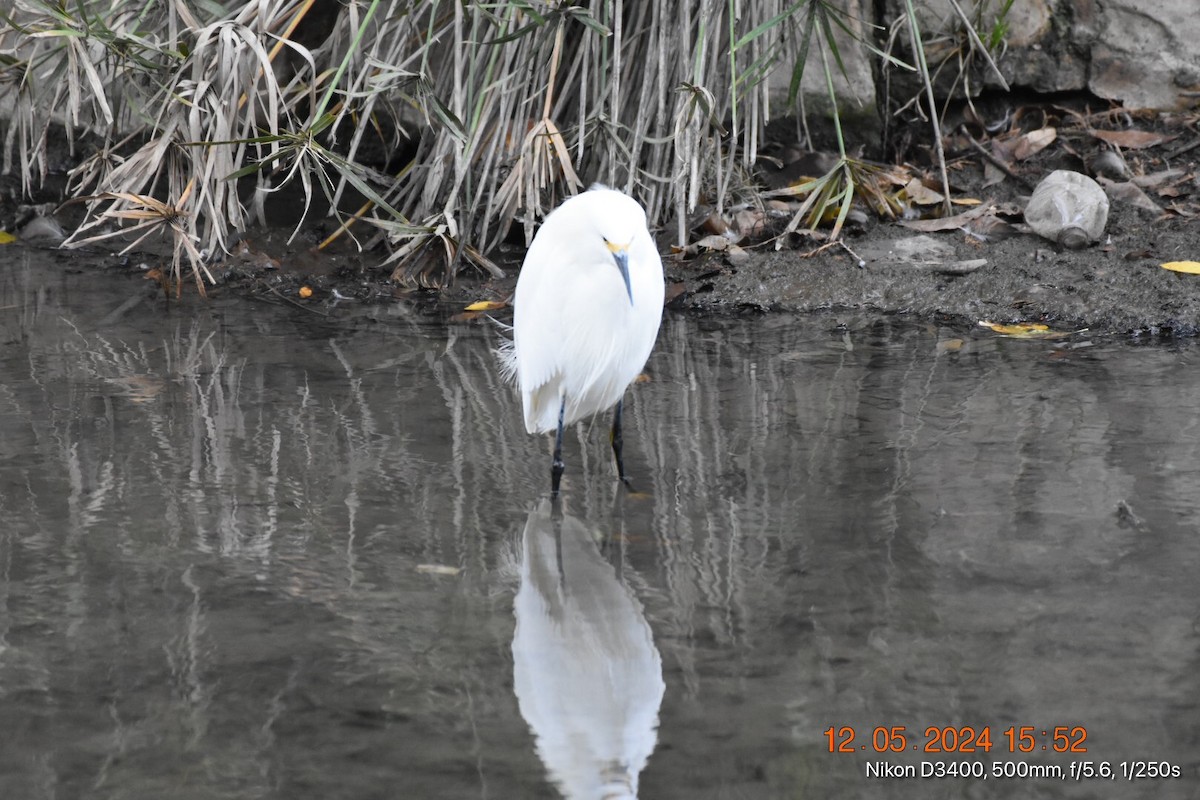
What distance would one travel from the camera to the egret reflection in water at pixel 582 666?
1.96 metres

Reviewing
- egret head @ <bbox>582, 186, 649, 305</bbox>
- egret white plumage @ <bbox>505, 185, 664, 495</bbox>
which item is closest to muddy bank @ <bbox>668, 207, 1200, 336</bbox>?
egret white plumage @ <bbox>505, 185, 664, 495</bbox>

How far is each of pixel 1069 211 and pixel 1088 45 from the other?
143 cm

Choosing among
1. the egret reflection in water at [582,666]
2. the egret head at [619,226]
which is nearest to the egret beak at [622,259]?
the egret head at [619,226]

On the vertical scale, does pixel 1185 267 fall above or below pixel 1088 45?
below

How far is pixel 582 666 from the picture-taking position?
2.29 m

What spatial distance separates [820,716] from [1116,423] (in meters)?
1.72

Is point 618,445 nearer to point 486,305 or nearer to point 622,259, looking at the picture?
point 622,259

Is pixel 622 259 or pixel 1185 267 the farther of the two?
pixel 1185 267

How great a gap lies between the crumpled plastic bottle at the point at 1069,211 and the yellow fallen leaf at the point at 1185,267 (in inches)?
13.7

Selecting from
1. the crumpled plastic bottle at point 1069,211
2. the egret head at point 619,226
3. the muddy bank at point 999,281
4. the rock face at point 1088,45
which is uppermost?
the rock face at point 1088,45

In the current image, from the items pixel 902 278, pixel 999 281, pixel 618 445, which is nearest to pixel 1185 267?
pixel 999 281

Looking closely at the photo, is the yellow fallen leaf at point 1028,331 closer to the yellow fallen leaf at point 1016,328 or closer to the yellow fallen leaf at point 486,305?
the yellow fallen leaf at point 1016,328

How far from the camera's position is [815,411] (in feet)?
11.7

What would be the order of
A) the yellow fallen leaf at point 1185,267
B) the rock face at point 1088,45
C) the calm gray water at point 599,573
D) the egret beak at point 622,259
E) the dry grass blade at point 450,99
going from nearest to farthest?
1. the calm gray water at point 599,573
2. the egret beak at point 622,259
3. the yellow fallen leaf at point 1185,267
4. the dry grass blade at point 450,99
5. the rock face at point 1088,45
